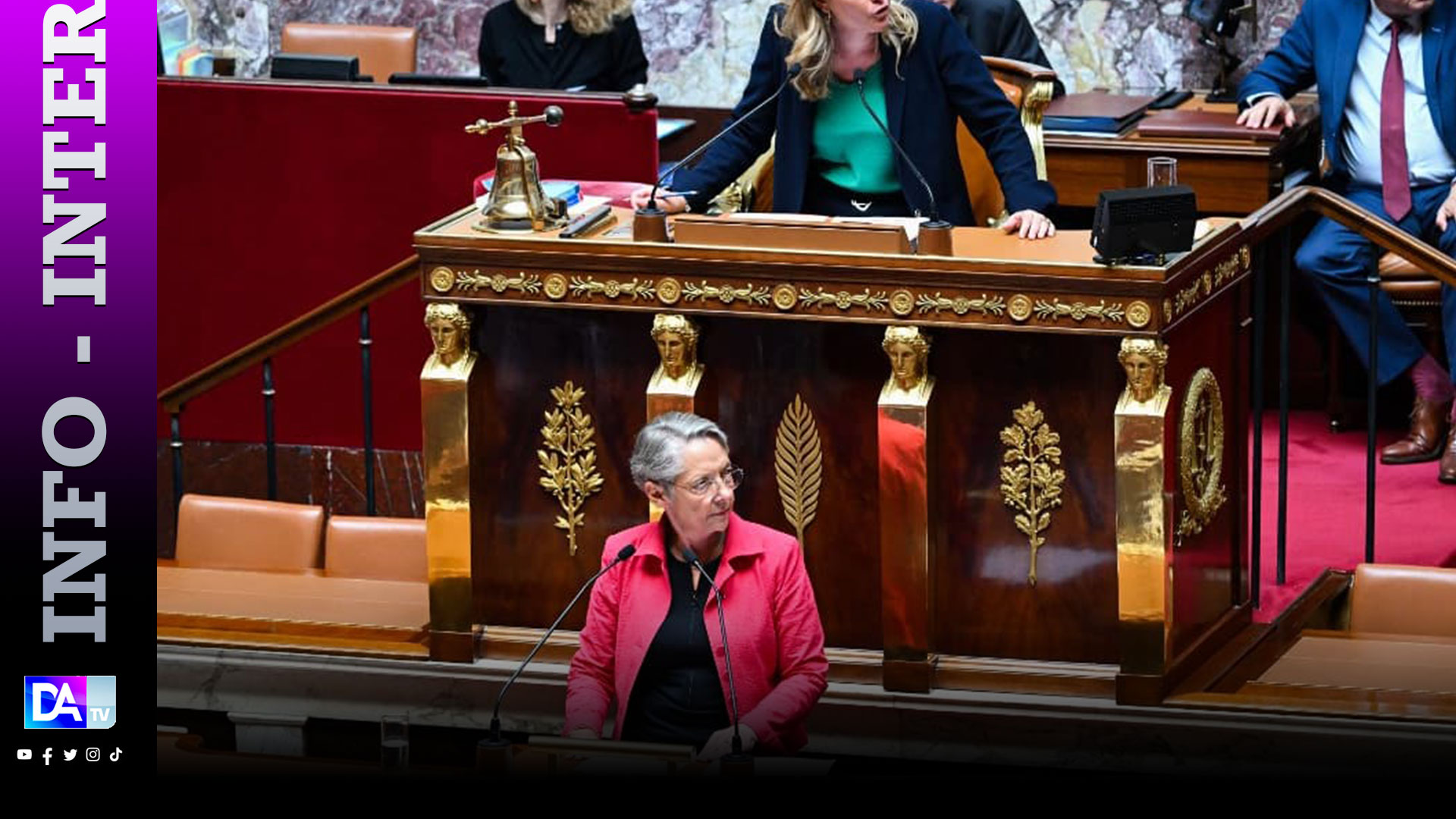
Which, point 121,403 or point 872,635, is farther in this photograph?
point 121,403

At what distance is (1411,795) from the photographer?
2996mm

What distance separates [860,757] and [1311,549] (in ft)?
4.61

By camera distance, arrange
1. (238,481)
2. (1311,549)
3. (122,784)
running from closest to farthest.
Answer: (122,784) → (1311,549) → (238,481)

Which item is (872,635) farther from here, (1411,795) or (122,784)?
(1411,795)

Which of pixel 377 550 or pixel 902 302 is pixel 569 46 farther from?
pixel 902 302

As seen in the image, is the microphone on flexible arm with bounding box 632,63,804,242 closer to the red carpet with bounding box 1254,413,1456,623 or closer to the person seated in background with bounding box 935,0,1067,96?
the red carpet with bounding box 1254,413,1456,623

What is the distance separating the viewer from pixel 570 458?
17.1 feet

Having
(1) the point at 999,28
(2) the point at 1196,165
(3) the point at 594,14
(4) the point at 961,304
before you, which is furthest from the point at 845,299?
(3) the point at 594,14

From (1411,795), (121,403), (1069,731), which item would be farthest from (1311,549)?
(1411,795)

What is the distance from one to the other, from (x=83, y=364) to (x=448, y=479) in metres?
0.78

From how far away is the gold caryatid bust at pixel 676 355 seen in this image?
16.6 ft

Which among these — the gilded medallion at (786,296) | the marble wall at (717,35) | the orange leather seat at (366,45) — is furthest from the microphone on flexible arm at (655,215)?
the orange leather seat at (366,45)

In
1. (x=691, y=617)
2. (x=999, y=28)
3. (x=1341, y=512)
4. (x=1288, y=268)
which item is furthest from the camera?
(x=999, y=28)

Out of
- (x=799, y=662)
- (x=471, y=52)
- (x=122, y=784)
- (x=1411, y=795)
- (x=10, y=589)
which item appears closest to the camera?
(x=1411, y=795)
